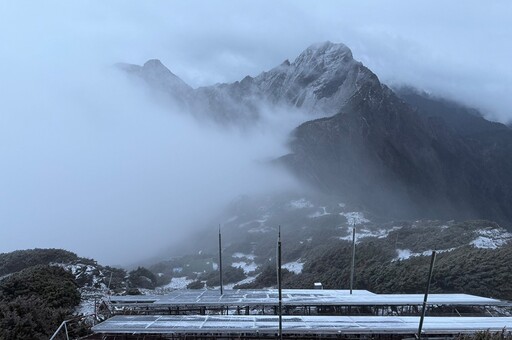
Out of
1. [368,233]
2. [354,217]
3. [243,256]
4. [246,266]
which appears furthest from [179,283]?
[354,217]

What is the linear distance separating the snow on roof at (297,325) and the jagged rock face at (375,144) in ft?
190

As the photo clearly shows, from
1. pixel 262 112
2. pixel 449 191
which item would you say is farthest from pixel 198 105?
pixel 449 191

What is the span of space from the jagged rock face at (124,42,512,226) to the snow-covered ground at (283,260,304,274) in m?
31.9

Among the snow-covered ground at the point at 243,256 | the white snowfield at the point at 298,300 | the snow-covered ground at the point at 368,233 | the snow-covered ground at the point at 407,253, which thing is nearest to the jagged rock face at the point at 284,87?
the snow-covered ground at the point at 368,233

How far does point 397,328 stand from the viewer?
39.3 feet

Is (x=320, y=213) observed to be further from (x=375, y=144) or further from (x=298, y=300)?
(x=298, y=300)

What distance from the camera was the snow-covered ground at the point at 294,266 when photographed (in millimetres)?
36925

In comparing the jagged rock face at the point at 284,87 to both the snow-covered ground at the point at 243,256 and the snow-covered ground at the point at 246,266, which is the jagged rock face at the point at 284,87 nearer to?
the snow-covered ground at the point at 243,256

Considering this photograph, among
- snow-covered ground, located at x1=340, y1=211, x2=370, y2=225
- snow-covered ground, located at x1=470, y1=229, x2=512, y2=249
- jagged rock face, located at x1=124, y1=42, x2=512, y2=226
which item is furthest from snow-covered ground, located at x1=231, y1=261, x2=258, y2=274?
jagged rock face, located at x1=124, y1=42, x2=512, y2=226

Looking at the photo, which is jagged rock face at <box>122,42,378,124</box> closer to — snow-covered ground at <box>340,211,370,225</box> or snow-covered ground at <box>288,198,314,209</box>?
snow-covered ground at <box>288,198,314,209</box>

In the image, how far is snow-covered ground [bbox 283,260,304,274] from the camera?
36925mm

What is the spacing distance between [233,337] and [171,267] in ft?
110

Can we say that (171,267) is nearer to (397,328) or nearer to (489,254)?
(489,254)

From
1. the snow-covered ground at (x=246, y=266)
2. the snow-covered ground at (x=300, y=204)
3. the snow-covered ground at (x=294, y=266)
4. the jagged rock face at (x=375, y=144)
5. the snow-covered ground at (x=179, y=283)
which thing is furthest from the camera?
the jagged rock face at (x=375, y=144)
